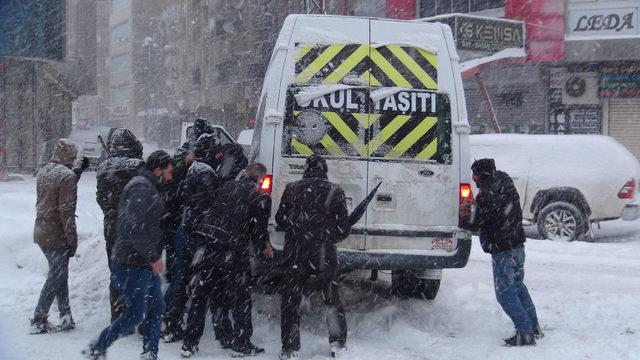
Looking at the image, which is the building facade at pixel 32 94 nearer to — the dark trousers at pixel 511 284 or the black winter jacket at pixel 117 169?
the black winter jacket at pixel 117 169

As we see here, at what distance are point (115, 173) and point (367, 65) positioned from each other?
245 cm

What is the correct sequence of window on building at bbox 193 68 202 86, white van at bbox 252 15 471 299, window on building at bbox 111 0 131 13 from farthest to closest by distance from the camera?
window on building at bbox 111 0 131 13, window on building at bbox 193 68 202 86, white van at bbox 252 15 471 299

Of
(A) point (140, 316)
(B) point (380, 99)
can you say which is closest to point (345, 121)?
Result: (B) point (380, 99)

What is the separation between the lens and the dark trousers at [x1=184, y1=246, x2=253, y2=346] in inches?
228

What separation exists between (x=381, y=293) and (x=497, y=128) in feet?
41.7

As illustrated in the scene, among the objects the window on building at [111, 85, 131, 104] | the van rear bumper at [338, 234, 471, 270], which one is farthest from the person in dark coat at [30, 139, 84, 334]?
the window on building at [111, 85, 131, 104]

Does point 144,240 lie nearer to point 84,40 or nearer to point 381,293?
point 381,293

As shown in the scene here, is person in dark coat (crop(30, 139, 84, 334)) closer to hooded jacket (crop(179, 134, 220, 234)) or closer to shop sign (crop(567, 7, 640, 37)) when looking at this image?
hooded jacket (crop(179, 134, 220, 234))

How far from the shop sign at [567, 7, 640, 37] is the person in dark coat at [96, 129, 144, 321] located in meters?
15.6

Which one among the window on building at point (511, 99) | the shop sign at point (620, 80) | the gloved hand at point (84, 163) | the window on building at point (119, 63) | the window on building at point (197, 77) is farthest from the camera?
the window on building at point (119, 63)

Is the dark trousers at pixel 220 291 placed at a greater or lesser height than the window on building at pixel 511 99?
lesser

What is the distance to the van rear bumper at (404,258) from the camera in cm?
615

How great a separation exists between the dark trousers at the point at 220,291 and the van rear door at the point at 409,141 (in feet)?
3.88

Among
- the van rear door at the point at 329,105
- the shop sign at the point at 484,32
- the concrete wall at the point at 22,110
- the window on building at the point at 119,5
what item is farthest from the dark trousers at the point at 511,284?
the window on building at the point at 119,5
